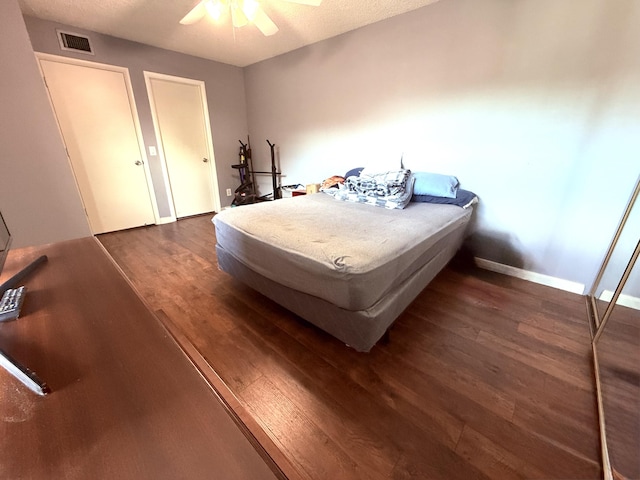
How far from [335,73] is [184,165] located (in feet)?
8.74

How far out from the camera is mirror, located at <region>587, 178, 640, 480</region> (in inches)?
40.8

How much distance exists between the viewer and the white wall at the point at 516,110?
1.82 m

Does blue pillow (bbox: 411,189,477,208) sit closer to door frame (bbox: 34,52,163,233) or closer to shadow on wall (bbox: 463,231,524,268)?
shadow on wall (bbox: 463,231,524,268)

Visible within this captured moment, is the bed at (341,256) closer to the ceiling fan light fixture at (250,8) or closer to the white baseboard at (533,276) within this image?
the white baseboard at (533,276)

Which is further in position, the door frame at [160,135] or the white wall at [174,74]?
the door frame at [160,135]

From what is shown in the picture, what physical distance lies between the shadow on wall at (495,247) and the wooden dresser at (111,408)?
2.71 metres

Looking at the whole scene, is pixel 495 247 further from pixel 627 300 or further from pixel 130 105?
pixel 130 105

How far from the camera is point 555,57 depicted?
1942mm

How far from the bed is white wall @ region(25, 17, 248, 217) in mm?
2743

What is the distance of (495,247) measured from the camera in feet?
8.19

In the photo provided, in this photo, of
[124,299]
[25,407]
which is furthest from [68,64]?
[25,407]

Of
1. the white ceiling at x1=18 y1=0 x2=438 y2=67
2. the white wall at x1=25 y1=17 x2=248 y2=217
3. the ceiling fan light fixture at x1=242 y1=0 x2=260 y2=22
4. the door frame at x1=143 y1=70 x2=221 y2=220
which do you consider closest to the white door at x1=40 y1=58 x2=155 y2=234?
the white wall at x1=25 y1=17 x2=248 y2=217

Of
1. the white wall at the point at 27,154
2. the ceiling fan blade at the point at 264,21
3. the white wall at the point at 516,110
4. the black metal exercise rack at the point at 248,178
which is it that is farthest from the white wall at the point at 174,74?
the ceiling fan blade at the point at 264,21

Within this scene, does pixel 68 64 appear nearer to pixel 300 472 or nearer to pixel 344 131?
pixel 344 131
